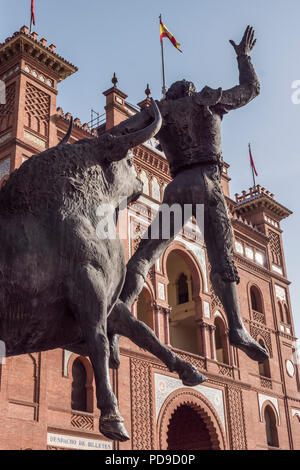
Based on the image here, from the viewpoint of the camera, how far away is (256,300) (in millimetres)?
21406

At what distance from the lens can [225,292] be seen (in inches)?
90.0

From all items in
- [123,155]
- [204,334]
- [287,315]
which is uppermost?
[287,315]

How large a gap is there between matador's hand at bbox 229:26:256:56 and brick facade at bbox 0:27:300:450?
9965 millimetres

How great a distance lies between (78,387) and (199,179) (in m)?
12.0

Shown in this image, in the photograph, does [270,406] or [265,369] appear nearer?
[270,406]

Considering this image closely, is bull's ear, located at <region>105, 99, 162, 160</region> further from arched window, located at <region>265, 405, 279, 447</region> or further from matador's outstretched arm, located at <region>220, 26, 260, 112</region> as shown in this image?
arched window, located at <region>265, 405, 279, 447</region>

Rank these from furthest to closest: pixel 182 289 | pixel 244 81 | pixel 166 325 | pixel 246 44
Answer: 1. pixel 182 289
2. pixel 166 325
3. pixel 246 44
4. pixel 244 81

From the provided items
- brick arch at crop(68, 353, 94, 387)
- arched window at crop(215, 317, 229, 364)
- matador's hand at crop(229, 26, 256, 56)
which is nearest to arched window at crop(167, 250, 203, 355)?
arched window at crop(215, 317, 229, 364)

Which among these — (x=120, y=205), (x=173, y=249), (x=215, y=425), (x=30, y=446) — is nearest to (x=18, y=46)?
(x=173, y=249)

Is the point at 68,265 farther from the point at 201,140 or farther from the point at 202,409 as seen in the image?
the point at 202,409

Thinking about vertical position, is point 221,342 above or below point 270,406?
above

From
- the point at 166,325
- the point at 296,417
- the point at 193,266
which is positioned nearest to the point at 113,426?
the point at 166,325
